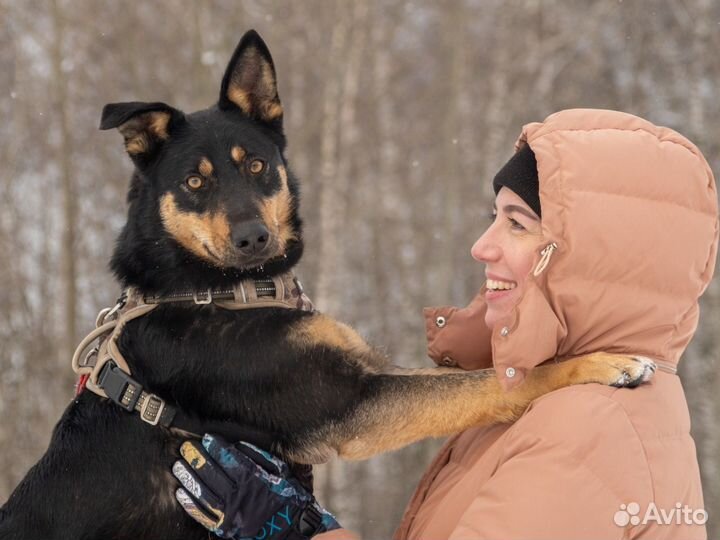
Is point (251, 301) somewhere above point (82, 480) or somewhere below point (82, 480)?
above

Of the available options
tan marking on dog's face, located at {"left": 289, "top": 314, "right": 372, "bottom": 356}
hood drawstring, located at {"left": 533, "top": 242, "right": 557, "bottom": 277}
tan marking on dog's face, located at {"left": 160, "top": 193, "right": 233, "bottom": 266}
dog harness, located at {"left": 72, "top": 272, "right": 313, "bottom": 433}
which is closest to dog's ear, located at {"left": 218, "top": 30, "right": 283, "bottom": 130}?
tan marking on dog's face, located at {"left": 160, "top": 193, "right": 233, "bottom": 266}

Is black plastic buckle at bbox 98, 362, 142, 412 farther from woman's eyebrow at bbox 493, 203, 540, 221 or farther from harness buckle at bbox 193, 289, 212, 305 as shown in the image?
woman's eyebrow at bbox 493, 203, 540, 221

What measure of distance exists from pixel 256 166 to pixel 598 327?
5.97ft

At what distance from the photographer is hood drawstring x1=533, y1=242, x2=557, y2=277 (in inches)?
83.1

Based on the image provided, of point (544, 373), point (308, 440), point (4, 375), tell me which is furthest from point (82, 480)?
point (4, 375)

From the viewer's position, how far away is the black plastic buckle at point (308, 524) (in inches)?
104

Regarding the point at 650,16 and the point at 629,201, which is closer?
the point at 629,201

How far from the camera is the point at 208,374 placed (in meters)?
2.87

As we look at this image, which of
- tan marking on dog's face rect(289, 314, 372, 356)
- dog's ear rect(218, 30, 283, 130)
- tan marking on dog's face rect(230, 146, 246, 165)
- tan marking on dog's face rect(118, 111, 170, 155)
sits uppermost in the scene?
dog's ear rect(218, 30, 283, 130)

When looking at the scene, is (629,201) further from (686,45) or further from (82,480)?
(686,45)

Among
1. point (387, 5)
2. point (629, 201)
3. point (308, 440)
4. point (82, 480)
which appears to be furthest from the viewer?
point (387, 5)

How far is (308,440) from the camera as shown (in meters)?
2.90

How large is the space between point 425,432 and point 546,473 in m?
0.98
